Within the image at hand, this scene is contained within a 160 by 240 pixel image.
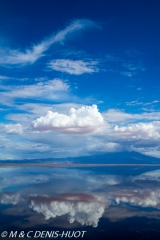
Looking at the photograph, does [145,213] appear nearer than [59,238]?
No

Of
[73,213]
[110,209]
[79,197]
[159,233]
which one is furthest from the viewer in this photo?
[79,197]

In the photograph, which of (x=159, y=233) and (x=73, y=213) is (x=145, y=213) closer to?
(x=159, y=233)

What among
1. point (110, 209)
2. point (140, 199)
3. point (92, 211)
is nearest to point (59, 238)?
point (92, 211)

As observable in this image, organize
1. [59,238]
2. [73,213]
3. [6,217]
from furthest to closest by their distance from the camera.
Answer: [73,213], [6,217], [59,238]

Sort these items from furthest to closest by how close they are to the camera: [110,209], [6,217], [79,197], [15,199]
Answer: [79,197] < [15,199] < [110,209] < [6,217]

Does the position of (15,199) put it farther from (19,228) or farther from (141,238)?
(141,238)

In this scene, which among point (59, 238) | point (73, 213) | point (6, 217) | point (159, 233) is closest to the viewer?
point (59, 238)

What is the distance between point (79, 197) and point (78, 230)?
15.9 metres

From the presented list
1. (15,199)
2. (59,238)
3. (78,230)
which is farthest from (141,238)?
(15,199)

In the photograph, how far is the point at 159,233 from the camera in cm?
2245

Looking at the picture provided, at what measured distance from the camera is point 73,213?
28469 millimetres

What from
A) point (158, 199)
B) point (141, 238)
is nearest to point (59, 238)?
→ point (141, 238)

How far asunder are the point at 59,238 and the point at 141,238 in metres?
7.94

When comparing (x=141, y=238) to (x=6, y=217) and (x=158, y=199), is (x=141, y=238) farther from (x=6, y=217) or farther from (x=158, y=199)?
(x=158, y=199)
